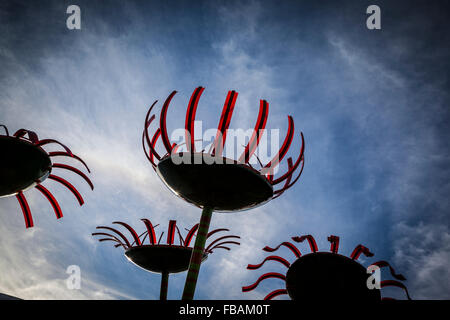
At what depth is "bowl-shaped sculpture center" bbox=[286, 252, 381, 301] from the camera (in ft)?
26.1

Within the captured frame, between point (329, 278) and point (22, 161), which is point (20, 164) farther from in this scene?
point (329, 278)

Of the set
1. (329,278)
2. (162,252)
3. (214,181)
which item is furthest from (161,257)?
(329,278)

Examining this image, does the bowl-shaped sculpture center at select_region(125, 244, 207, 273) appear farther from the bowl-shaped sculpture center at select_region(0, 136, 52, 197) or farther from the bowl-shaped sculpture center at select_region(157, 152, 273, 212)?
the bowl-shaped sculpture center at select_region(0, 136, 52, 197)

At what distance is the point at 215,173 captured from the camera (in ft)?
19.4

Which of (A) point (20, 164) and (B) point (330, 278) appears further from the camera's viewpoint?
(B) point (330, 278)

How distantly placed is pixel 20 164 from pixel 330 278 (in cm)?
844

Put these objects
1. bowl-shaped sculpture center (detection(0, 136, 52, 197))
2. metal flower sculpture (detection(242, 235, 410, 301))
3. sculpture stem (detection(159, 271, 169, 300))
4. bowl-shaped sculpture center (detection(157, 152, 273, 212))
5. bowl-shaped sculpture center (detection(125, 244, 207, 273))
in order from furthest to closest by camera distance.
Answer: sculpture stem (detection(159, 271, 169, 300)) < bowl-shaped sculpture center (detection(125, 244, 207, 273)) < metal flower sculpture (detection(242, 235, 410, 301)) < bowl-shaped sculpture center (detection(0, 136, 52, 197)) < bowl-shaped sculpture center (detection(157, 152, 273, 212))

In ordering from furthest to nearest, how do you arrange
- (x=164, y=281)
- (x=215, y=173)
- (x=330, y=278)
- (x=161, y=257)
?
(x=164, y=281) < (x=161, y=257) < (x=330, y=278) < (x=215, y=173)

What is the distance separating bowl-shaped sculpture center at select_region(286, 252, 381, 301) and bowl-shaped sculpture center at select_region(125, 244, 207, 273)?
3.57m

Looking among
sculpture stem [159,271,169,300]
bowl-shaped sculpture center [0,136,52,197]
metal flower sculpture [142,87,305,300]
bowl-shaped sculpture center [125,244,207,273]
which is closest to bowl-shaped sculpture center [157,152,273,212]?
metal flower sculpture [142,87,305,300]

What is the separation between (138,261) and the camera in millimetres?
10523
